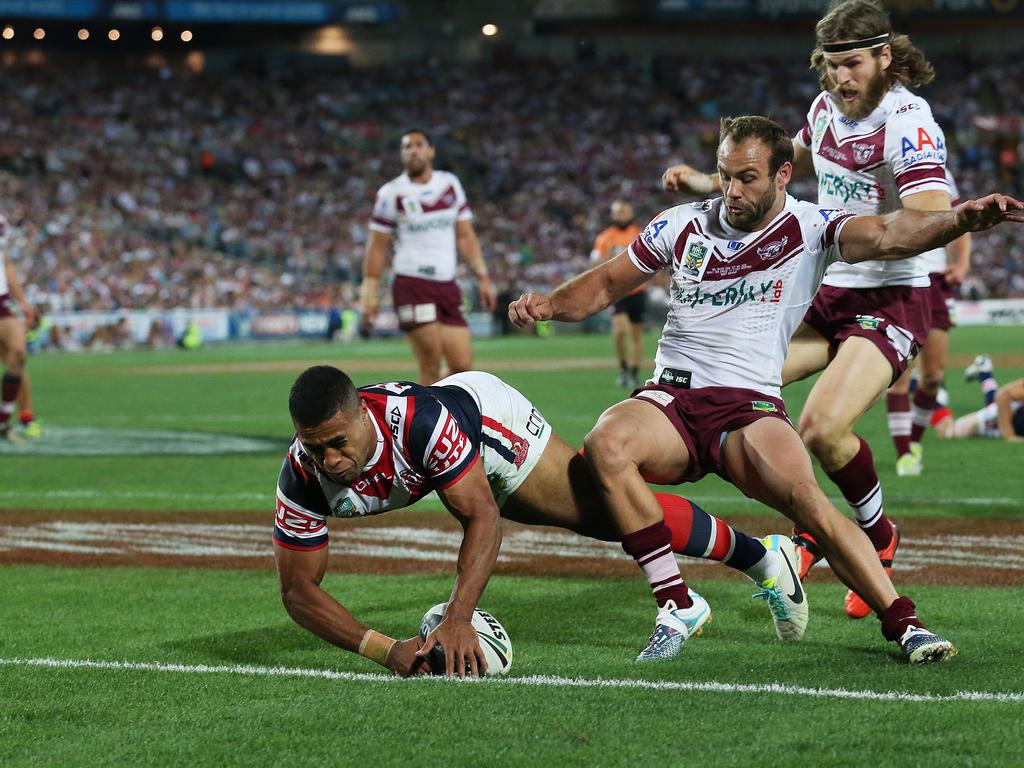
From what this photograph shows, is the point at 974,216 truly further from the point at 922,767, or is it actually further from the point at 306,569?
the point at 306,569

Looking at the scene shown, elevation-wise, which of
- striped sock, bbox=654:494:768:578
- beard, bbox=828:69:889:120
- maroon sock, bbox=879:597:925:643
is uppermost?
beard, bbox=828:69:889:120

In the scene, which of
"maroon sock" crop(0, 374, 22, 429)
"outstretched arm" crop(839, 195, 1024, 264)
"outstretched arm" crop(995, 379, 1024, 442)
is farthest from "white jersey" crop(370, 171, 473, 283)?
"outstretched arm" crop(839, 195, 1024, 264)

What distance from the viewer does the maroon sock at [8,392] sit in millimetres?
15078

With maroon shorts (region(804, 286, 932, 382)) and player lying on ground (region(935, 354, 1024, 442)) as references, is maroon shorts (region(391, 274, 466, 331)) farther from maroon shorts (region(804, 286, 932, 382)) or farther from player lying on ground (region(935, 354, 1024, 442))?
maroon shorts (region(804, 286, 932, 382))

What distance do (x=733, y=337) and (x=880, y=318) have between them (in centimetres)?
126

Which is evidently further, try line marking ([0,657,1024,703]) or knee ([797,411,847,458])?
knee ([797,411,847,458])

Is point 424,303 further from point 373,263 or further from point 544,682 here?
point 544,682

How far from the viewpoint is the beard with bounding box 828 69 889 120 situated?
6.86 meters

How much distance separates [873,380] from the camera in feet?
21.7

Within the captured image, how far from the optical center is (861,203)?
23.5ft

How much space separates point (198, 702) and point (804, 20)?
5651 centimetres

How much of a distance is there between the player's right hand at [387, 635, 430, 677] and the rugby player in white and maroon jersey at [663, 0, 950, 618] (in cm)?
210

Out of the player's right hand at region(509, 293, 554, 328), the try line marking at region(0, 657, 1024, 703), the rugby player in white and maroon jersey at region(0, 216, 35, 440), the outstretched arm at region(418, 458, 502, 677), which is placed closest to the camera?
the try line marking at region(0, 657, 1024, 703)

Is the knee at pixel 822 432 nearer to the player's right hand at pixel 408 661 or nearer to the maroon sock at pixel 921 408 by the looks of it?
the player's right hand at pixel 408 661
